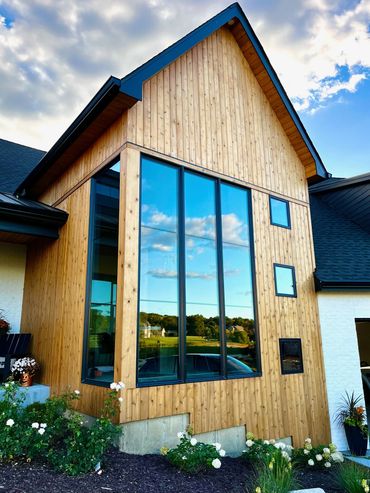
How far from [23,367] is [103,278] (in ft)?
8.36

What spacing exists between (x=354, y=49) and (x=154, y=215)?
28.0ft

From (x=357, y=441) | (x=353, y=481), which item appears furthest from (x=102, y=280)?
(x=357, y=441)

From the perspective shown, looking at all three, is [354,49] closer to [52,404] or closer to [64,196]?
[64,196]

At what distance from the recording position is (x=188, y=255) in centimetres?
539

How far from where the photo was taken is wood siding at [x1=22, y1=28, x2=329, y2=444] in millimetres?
4789

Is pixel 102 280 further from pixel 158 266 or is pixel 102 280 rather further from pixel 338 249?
pixel 338 249

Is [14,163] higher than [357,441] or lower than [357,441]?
higher

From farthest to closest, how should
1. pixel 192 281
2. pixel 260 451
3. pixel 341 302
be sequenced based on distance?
1. pixel 341 302
2. pixel 192 281
3. pixel 260 451

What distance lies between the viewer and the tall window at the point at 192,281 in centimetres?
481

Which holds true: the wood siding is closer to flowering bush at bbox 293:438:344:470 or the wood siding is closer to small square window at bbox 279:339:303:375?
small square window at bbox 279:339:303:375

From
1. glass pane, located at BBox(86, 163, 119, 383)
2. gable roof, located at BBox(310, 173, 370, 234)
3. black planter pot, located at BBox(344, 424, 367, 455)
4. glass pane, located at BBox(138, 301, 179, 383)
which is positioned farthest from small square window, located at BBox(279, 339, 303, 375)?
gable roof, located at BBox(310, 173, 370, 234)

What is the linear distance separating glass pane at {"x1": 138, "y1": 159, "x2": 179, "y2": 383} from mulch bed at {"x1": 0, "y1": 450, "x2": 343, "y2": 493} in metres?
0.95

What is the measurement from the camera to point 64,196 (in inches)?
273

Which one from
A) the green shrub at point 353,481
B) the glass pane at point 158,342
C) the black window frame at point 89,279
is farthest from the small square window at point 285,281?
the black window frame at point 89,279
